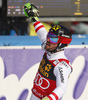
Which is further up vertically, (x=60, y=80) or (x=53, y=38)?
(x=53, y=38)

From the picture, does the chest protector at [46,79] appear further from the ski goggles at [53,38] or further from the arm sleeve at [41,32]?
the arm sleeve at [41,32]

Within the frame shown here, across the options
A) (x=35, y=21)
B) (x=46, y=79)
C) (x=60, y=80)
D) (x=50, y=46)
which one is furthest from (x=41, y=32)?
(x=60, y=80)

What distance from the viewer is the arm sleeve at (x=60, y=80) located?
102 inches

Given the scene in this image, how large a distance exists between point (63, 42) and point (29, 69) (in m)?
1.16

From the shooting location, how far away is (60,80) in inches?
105

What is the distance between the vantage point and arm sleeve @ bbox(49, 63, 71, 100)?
102 inches

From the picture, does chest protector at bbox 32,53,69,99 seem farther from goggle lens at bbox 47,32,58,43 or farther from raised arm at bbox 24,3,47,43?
raised arm at bbox 24,3,47,43

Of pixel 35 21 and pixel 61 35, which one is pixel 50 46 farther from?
pixel 35 21

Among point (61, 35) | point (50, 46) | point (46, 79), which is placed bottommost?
point (46, 79)

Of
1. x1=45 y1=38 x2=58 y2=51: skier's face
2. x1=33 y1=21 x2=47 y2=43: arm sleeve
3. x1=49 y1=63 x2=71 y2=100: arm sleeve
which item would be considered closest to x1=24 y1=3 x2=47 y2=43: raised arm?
x1=33 y1=21 x2=47 y2=43: arm sleeve

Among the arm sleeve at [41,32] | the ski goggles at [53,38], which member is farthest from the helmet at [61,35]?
the arm sleeve at [41,32]

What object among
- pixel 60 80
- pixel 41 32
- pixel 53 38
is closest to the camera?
pixel 60 80

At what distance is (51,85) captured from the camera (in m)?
2.90

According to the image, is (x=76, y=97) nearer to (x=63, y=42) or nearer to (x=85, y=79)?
(x=85, y=79)
